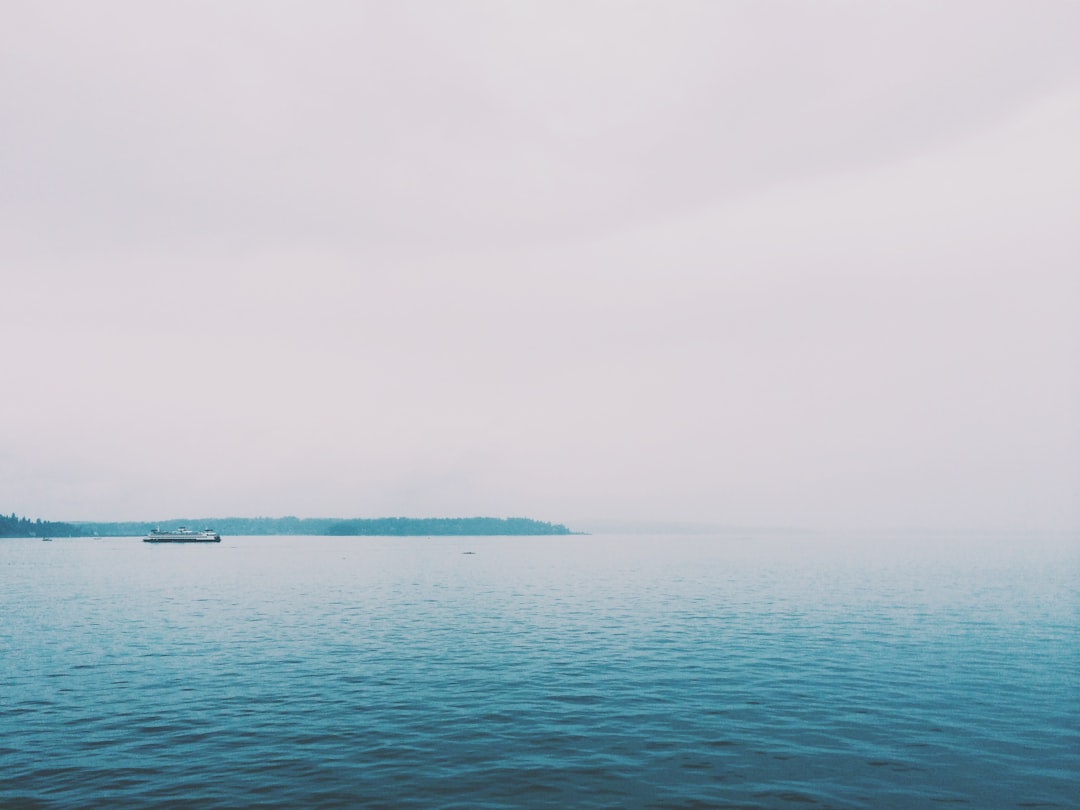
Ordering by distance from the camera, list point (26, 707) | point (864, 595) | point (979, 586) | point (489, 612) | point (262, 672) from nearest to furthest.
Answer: point (26, 707), point (262, 672), point (489, 612), point (864, 595), point (979, 586)

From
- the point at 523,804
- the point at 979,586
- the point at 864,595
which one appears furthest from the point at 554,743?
the point at 979,586

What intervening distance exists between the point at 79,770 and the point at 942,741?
141 feet

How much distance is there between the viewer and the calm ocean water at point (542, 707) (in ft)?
90.3

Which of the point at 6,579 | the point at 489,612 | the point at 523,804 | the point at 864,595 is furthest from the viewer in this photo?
the point at 6,579

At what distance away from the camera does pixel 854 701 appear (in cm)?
4044

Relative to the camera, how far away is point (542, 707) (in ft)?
129

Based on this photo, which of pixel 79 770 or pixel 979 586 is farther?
pixel 979 586

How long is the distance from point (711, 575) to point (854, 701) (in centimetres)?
11116

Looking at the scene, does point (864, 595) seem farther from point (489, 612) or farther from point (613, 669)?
point (613, 669)

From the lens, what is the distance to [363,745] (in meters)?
32.5

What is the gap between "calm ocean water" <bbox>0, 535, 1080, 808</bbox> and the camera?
27.5 m

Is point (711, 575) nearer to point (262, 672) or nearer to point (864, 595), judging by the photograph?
point (864, 595)

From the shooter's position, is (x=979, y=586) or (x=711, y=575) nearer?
(x=979, y=586)

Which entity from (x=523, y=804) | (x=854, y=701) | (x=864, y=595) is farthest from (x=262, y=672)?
(x=864, y=595)
